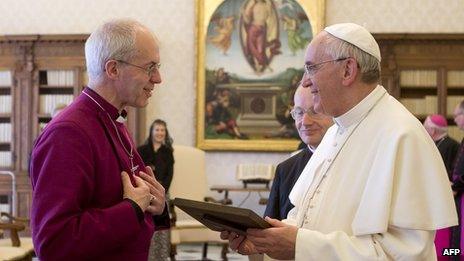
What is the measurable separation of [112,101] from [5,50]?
28.0 ft

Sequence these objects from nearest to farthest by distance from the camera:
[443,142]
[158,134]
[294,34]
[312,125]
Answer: [312,125], [443,142], [158,134], [294,34]

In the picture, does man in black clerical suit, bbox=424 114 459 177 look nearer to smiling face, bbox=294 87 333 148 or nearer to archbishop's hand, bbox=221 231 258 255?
smiling face, bbox=294 87 333 148

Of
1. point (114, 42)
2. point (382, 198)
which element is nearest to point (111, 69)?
point (114, 42)

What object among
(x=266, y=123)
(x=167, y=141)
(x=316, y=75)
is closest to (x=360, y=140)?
(x=316, y=75)

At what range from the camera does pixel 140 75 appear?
2.66 meters

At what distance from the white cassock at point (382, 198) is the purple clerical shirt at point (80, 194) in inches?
25.3

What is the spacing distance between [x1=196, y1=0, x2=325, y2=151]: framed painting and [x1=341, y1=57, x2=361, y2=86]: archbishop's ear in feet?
27.2

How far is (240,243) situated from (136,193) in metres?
0.46

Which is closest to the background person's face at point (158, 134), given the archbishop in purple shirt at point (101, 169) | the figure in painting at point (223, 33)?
the figure in painting at point (223, 33)

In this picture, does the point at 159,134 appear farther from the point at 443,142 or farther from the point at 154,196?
the point at 154,196

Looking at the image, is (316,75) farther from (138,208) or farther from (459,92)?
(459,92)

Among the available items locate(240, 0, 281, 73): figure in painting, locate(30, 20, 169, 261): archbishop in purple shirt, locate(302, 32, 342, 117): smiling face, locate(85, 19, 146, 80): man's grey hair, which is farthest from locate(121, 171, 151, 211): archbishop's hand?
locate(240, 0, 281, 73): figure in painting

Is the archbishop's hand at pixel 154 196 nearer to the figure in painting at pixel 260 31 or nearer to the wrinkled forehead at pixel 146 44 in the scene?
the wrinkled forehead at pixel 146 44

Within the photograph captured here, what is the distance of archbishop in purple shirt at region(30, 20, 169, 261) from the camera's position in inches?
92.4
